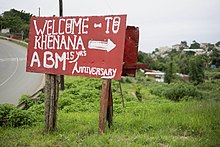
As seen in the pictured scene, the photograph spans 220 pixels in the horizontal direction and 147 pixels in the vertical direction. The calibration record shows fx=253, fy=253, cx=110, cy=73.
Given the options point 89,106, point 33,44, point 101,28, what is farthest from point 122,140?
point 89,106

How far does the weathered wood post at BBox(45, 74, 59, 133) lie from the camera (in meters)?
5.29

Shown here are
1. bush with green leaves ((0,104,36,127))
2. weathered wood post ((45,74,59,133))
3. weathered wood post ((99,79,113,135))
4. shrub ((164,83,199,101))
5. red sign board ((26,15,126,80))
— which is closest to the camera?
red sign board ((26,15,126,80))

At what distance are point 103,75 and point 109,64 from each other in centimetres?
24

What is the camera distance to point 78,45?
4996mm

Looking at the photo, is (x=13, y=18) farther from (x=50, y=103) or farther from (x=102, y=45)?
(x=102, y=45)

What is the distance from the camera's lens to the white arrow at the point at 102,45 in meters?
4.64

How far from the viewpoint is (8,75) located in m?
16.6

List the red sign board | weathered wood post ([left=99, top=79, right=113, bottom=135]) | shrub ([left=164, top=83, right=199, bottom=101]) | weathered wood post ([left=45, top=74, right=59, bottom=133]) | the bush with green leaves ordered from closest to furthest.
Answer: the red sign board < weathered wood post ([left=99, top=79, right=113, bottom=135]) < weathered wood post ([left=45, top=74, right=59, bottom=133]) < the bush with green leaves < shrub ([left=164, top=83, right=199, bottom=101])

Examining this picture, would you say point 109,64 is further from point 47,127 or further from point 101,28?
point 47,127

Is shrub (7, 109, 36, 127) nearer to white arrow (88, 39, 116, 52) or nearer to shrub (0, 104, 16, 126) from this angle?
shrub (0, 104, 16, 126)

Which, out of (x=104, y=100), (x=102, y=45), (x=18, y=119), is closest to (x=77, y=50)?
(x=102, y=45)

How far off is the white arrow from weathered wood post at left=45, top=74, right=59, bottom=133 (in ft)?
3.79

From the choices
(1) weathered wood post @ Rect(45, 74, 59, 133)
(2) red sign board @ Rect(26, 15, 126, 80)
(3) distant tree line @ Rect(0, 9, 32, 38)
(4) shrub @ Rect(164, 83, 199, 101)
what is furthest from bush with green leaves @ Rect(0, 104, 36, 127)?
(4) shrub @ Rect(164, 83, 199, 101)

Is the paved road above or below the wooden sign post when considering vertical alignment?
below
